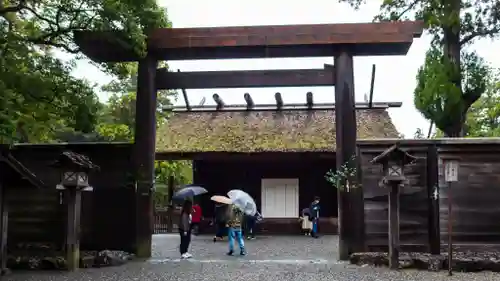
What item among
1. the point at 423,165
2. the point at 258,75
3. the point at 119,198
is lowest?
the point at 119,198

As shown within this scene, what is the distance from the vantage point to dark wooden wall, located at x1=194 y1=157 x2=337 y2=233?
68.5ft

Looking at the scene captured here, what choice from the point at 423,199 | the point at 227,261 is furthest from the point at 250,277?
the point at 423,199

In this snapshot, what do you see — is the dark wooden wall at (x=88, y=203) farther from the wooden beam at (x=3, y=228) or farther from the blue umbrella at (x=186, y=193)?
the blue umbrella at (x=186, y=193)

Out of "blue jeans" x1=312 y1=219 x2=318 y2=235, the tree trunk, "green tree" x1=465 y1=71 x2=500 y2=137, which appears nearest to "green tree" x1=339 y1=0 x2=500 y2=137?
the tree trunk

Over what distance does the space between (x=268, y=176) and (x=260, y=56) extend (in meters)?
9.57

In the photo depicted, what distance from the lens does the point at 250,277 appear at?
366 inches

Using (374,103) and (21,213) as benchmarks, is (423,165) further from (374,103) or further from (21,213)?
(374,103)

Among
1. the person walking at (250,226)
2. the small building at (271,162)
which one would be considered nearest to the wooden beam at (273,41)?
the small building at (271,162)

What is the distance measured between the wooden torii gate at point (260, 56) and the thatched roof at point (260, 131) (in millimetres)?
7049

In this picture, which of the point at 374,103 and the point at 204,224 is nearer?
the point at 204,224

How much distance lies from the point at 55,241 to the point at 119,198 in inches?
65.9

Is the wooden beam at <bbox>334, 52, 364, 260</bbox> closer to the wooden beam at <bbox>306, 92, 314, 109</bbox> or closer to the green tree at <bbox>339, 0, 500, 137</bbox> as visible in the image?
the green tree at <bbox>339, 0, 500, 137</bbox>

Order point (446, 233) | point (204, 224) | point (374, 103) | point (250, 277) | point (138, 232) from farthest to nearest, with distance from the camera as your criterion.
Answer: point (374, 103) < point (204, 224) < point (138, 232) < point (446, 233) < point (250, 277)

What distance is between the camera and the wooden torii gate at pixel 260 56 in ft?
38.0
